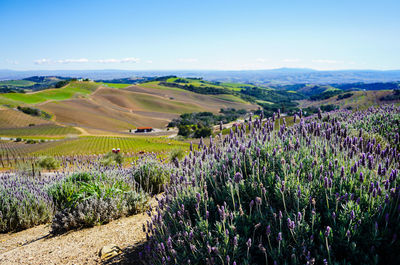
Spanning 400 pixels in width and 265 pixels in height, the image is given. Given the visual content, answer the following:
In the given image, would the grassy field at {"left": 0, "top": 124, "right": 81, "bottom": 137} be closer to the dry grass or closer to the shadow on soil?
the dry grass

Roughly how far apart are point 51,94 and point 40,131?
67588 millimetres

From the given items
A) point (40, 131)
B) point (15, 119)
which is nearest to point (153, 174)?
point (40, 131)

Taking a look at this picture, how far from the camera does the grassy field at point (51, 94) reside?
108000 mm

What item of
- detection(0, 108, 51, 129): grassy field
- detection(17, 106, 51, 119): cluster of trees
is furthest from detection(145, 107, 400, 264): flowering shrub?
detection(17, 106, 51, 119): cluster of trees

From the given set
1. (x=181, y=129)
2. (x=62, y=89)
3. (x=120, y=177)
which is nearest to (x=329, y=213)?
(x=120, y=177)

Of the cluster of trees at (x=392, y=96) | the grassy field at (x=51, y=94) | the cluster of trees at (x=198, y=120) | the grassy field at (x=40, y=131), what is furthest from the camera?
the grassy field at (x=51, y=94)

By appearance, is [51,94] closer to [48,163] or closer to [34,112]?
[34,112]

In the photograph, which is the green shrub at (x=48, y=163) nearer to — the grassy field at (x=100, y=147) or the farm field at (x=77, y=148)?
the farm field at (x=77, y=148)

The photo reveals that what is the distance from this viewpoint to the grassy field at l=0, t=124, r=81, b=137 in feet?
227

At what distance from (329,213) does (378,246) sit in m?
0.47

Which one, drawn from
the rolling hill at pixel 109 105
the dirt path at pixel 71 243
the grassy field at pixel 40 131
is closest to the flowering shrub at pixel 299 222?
the dirt path at pixel 71 243

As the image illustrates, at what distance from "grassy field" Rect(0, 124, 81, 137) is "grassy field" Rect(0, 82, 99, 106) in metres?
33.9

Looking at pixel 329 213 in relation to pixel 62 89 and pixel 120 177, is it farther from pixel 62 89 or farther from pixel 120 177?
pixel 62 89

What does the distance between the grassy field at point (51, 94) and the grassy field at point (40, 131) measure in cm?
3390
